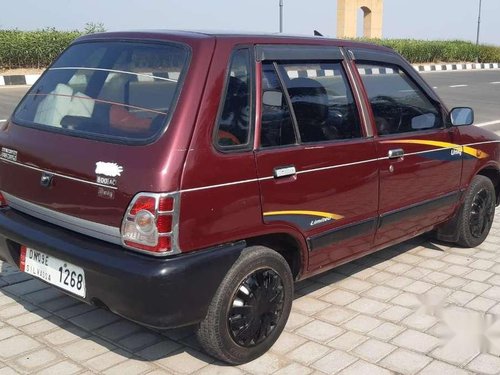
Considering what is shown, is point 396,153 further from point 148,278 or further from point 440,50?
point 440,50

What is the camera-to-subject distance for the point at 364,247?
3.84 m

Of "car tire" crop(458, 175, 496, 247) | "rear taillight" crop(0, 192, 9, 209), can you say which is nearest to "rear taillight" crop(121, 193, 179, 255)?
"rear taillight" crop(0, 192, 9, 209)

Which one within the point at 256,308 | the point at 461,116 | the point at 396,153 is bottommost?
the point at 256,308

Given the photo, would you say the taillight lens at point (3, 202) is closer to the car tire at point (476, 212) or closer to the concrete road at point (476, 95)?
the car tire at point (476, 212)

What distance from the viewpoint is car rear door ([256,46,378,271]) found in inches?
121

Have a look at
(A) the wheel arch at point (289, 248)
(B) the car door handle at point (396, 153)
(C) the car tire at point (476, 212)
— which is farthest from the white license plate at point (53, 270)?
(C) the car tire at point (476, 212)

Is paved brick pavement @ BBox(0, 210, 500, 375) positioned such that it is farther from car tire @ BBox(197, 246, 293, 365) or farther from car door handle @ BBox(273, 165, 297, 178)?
car door handle @ BBox(273, 165, 297, 178)

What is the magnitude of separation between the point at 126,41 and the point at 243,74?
714 mm

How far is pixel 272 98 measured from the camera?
3.14 metres

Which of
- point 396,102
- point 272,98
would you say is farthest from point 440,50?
point 272,98

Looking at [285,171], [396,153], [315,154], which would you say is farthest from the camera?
[396,153]

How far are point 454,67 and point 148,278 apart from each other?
3078 cm

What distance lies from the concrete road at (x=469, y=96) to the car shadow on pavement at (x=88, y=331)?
7266mm

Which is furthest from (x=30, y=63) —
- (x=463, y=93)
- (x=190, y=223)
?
(x=190, y=223)
